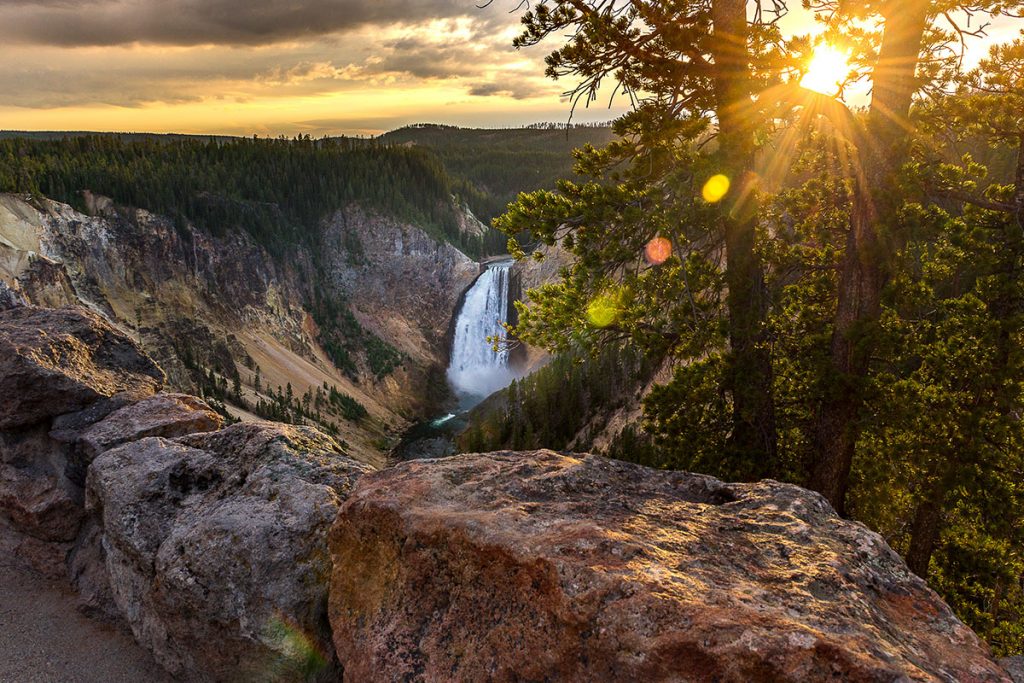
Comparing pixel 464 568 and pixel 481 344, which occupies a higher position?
pixel 464 568

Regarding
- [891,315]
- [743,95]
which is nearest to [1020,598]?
[891,315]

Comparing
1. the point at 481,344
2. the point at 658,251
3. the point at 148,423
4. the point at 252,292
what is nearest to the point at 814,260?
the point at 658,251

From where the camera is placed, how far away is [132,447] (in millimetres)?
7582

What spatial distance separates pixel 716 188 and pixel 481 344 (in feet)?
216

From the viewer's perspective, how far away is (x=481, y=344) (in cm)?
7375

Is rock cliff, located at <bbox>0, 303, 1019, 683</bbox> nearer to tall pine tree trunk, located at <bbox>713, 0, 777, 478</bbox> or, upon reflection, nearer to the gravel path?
the gravel path

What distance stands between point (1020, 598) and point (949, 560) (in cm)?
252

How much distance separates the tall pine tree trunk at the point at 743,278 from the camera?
8156mm

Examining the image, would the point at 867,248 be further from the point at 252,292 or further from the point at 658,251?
the point at 252,292

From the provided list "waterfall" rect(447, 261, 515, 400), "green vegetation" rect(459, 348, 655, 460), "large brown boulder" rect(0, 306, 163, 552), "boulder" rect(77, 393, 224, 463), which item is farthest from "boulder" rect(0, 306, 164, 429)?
"waterfall" rect(447, 261, 515, 400)

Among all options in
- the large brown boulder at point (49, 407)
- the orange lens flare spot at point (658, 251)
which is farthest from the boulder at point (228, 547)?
the orange lens flare spot at point (658, 251)

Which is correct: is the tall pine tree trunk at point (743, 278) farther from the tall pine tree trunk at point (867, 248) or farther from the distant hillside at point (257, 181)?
the distant hillside at point (257, 181)

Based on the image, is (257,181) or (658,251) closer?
(658,251)

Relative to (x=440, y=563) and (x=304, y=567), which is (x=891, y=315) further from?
(x=304, y=567)
